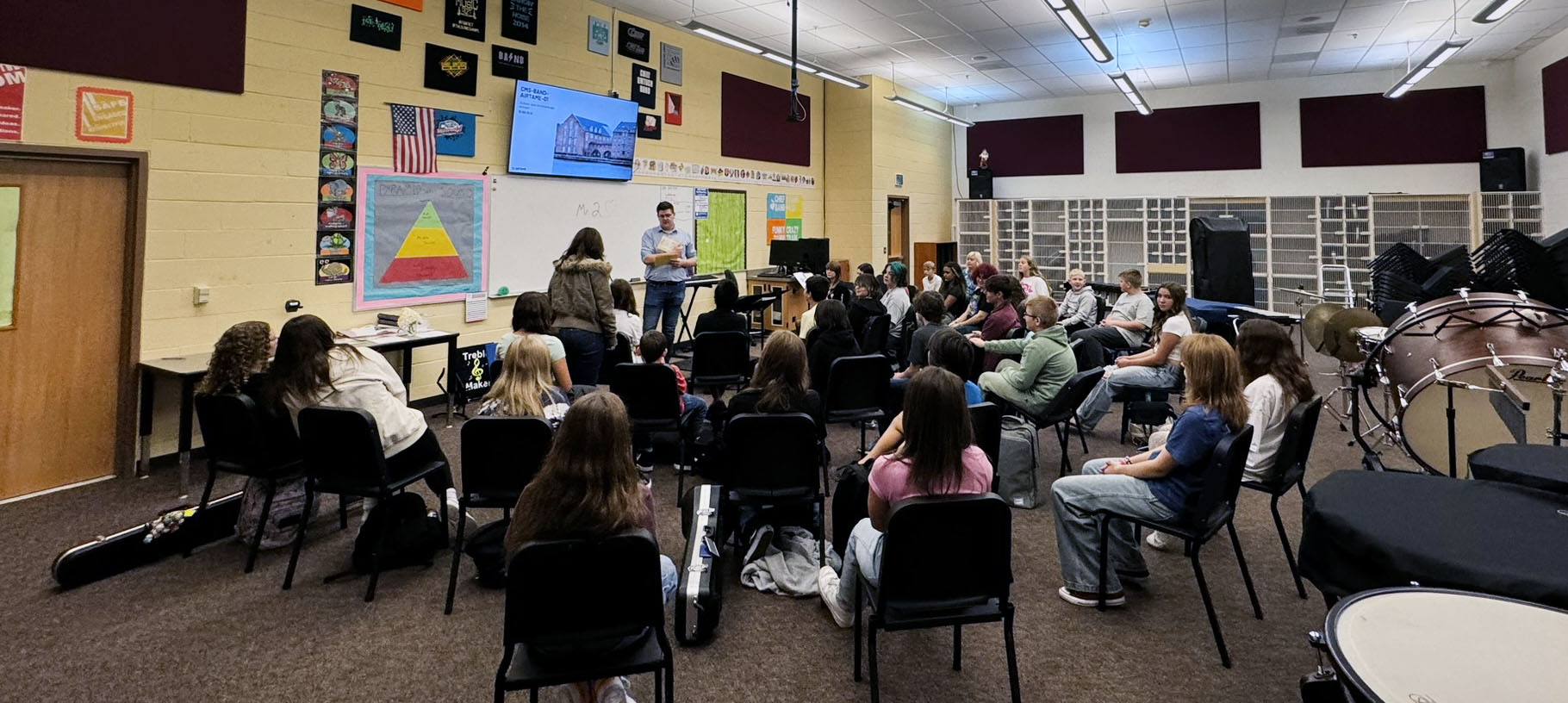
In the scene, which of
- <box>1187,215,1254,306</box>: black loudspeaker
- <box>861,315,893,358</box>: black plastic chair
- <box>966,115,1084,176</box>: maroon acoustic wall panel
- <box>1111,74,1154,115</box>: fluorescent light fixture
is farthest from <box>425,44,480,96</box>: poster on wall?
<box>966,115,1084,176</box>: maroon acoustic wall panel

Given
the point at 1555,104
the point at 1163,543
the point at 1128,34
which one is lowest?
the point at 1163,543

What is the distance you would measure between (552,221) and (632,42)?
2.02 metres

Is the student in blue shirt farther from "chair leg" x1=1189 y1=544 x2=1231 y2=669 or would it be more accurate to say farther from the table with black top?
the table with black top

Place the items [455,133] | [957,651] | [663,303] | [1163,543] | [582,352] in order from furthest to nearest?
1. [663,303]
2. [455,133]
3. [582,352]
4. [1163,543]
5. [957,651]

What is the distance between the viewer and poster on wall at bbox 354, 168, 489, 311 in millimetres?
5266

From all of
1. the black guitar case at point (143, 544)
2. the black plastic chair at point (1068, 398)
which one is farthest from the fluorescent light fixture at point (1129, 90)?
the black guitar case at point (143, 544)

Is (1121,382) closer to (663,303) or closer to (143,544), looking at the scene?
(663,303)

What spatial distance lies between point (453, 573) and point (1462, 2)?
947 centimetres

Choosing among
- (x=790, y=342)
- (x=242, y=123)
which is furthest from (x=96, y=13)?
(x=790, y=342)

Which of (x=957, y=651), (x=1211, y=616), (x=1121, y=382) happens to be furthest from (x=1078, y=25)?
(x=957, y=651)

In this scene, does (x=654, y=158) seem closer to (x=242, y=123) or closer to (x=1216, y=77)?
(x=242, y=123)

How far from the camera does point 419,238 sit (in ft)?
18.3

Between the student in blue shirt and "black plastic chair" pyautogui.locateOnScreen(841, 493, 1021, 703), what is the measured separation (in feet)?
2.65

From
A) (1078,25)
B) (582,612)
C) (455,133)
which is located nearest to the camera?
(582,612)
